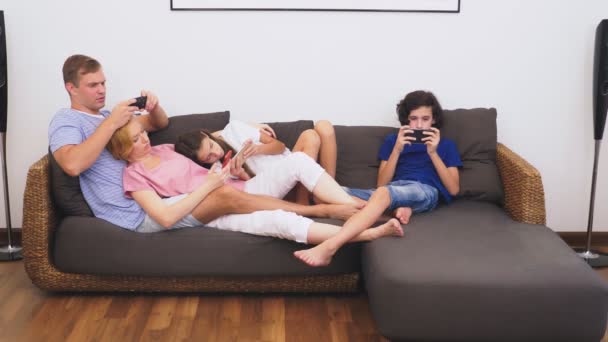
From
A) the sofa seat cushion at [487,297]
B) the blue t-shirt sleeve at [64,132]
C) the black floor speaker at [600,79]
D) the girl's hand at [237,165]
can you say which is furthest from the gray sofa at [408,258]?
the black floor speaker at [600,79]

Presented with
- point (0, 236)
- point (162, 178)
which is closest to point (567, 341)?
point (162, 178)

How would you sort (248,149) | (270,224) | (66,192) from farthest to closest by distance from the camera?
(248,149) < (66,192) < (270,224)

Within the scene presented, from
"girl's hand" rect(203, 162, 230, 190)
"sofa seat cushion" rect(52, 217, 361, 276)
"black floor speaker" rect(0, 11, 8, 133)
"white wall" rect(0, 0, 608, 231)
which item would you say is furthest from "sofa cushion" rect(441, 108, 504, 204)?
"black floor speaker" rect(0, 11, 8, 133)

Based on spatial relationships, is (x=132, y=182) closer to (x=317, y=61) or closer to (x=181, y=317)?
(x=181, y=317)

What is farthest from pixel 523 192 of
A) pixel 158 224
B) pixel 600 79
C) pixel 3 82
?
pixel 3 82

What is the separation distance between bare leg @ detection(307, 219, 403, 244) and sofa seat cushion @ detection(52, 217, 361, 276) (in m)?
0.12

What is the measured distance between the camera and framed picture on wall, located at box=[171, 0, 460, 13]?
3.24 meters

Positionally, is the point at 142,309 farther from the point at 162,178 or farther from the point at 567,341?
the point at 567,341

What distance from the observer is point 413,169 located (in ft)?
9.89

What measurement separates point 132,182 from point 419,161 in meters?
1.28

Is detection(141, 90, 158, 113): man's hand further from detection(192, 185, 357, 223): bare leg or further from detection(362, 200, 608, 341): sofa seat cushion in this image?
detection(362, 200, 608, 341): sofa seat cushion

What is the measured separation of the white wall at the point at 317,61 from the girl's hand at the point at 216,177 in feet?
2.18

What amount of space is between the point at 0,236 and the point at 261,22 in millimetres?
1782

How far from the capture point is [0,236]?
11.4 ft
